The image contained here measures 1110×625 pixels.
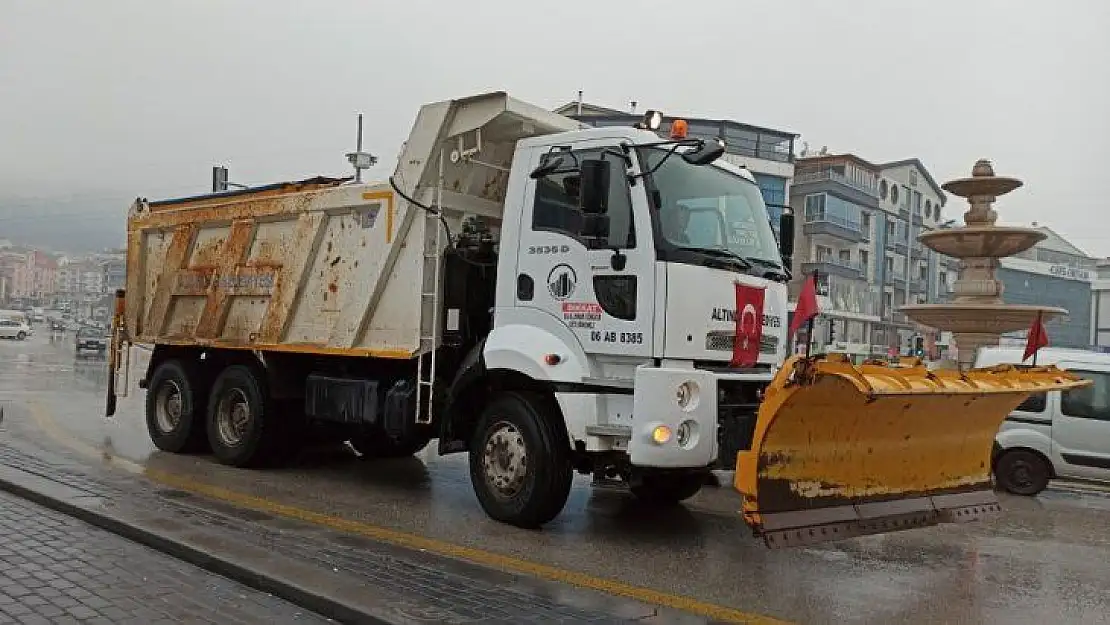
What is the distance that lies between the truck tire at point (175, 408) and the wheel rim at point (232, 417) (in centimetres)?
53

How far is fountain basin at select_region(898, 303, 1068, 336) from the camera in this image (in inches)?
757

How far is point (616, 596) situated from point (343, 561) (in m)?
1.71

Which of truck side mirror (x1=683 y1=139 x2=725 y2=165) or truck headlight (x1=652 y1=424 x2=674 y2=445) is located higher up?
truck side mirror (x1=683 y1=139 x2=725 y2=165)

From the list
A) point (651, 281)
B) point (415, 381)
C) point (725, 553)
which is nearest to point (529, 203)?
point (651, 281)

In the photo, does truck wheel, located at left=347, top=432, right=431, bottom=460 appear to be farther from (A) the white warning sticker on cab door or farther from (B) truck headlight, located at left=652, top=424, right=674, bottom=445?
(B) truck headlight, located at left=652, top=424, right=674, bottom=445

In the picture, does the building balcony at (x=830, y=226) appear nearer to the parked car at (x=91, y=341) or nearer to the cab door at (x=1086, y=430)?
the parked car at (x=91, y=341)

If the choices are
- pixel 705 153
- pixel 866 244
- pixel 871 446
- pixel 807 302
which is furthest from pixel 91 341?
pixel 866 244

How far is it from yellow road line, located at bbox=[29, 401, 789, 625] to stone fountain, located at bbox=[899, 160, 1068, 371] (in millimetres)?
15022

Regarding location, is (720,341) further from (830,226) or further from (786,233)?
(830,226)

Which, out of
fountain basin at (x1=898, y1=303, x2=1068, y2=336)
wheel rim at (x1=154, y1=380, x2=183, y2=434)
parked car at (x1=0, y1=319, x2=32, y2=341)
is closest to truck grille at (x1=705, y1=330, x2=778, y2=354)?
wheel rim at (x1=154, y1=380, x2=183, y2=434)

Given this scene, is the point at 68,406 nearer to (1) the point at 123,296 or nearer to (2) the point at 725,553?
(1) the point at 123,296

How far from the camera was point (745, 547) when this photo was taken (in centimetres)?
695

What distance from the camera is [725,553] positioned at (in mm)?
6730

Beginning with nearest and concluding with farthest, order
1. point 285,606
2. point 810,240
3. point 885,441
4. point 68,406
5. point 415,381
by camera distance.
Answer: point 285,606, point 885,441, point 415,381, point 68,406, point 810,240
